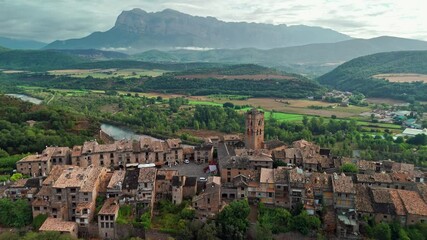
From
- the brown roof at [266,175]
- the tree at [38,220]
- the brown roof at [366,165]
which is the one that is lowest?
the tree at [38,220]

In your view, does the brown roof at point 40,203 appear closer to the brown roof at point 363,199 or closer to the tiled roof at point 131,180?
the tiled roof at point 131,180

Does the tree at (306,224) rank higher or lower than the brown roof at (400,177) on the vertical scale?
lower

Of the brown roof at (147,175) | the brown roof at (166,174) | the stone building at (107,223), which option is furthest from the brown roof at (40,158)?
the brown roof at (166,174)

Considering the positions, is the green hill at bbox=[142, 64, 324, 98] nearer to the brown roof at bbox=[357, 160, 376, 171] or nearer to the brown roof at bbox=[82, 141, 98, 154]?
the brown roof at bbox=[357, 160, 376, 171]

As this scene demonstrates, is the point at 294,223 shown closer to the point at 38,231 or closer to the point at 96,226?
the point at 96,226

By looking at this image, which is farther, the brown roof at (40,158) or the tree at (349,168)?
the brown roof at (40,158)

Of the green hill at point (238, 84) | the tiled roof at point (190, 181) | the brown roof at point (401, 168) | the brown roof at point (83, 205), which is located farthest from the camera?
the green hill at point (238, 84)

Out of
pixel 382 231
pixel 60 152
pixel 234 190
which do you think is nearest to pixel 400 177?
pixel 382 231

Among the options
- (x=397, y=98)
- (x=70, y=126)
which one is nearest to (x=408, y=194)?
(x=70, y=126)
